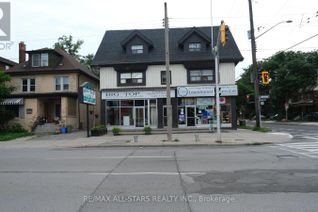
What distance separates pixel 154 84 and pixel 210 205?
27.1 m

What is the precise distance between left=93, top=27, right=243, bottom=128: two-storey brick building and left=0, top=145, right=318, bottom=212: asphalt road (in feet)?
66.3

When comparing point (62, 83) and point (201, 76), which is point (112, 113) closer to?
point (62, 83)

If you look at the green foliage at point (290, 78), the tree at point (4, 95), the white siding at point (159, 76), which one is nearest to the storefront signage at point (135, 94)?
the white siding at point (159, 76)

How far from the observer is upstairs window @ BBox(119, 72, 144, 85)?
33.4m

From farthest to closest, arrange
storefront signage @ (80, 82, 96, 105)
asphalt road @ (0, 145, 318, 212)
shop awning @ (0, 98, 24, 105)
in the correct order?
shop awning @ (0, 98, 24, 105), storefront signage @ (80, 82, 96, 105), asphalt road @ (0, 145, 318, 212)

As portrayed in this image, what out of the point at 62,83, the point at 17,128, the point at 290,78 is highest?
the point at 290,78

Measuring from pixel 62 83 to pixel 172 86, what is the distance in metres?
12.0

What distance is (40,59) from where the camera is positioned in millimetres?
36625

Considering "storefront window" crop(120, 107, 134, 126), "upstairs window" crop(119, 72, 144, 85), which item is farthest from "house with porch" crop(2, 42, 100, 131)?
"storefront window" crop(120, 107, 134, 126)

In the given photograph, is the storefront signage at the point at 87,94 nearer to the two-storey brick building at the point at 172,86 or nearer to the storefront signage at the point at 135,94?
the storefront signage at the point at 135,94

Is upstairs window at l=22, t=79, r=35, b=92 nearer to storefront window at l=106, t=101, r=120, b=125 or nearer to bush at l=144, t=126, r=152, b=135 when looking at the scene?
storefront window at l=106, t=101, r=120, b=125

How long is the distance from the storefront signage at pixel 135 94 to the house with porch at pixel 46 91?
4315 mm

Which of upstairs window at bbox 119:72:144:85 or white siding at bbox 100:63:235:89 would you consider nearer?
white siding at bbox 100:63:235:89

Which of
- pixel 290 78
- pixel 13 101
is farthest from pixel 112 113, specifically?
pixel 290 78
